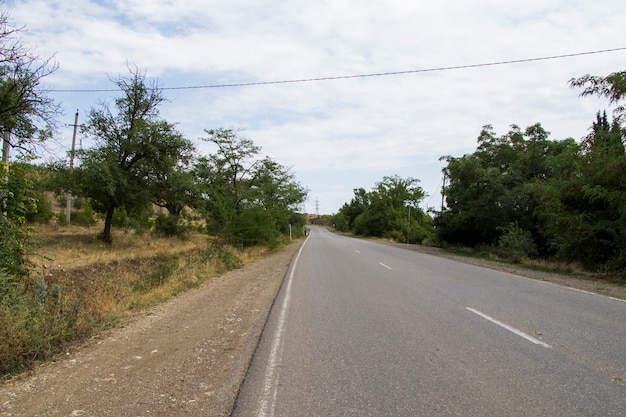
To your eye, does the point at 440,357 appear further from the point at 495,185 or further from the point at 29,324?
the point at 495,185

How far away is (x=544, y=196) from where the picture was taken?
68.8 ft

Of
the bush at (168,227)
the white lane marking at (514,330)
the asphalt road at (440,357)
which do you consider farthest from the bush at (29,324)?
the bush at (168,227)

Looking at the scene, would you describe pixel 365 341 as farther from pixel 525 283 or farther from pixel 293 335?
pixel 525 283

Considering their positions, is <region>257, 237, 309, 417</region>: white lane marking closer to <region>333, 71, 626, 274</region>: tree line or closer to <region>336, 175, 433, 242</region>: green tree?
<region>333, 71, 626, 274</region>: tree line

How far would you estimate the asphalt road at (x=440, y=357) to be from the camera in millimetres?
4074

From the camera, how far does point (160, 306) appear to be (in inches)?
402

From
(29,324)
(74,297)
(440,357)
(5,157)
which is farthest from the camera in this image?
(5,157)

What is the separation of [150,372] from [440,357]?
351cm

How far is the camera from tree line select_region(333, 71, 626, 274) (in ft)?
54.5

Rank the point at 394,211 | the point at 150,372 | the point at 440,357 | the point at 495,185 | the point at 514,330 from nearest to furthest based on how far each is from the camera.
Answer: the point at 150,372 < the point at 440,357 < the point at 514,330 < the point at 495,185 < the point at 394,211

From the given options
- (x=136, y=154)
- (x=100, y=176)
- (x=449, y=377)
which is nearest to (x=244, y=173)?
(x=136, y=154)

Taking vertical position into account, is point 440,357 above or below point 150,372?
above

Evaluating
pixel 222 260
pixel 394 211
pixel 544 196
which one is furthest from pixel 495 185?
pixel 394 211

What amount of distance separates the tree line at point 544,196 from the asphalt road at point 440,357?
30.3ft
